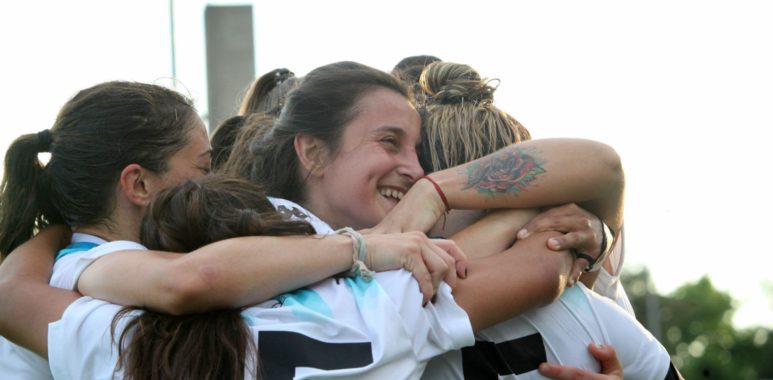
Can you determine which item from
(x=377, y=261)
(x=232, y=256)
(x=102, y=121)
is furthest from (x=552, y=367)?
(x=102, y=121)

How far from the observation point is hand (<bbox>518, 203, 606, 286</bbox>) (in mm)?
3631

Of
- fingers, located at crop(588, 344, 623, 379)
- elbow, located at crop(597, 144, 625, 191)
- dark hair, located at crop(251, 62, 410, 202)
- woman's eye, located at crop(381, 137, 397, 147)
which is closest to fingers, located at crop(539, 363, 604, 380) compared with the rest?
fingers, located at crop(588, 344, 623, 379)

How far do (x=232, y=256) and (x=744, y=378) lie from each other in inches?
2684

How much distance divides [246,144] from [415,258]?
4.62 ft

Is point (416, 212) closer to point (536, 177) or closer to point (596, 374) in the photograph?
point (536, 177)

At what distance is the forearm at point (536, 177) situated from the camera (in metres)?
3.69

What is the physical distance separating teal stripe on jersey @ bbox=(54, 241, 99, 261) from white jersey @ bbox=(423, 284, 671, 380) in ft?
3.89

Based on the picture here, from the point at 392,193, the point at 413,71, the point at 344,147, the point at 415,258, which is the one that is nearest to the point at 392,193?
the point at 392,193

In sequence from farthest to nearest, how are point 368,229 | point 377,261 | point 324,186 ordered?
point 324,186
point 368,229
point 377,261

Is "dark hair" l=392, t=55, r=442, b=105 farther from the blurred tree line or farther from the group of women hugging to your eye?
the blurred tree line

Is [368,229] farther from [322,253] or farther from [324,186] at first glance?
[322,253]

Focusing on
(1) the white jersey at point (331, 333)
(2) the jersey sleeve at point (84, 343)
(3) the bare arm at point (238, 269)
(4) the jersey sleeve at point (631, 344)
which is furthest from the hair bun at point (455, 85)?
(2) the jersey sleeve at point (84, 343)

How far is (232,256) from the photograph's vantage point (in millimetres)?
2986

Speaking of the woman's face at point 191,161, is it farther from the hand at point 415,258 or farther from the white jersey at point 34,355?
the hand at point 415,258
